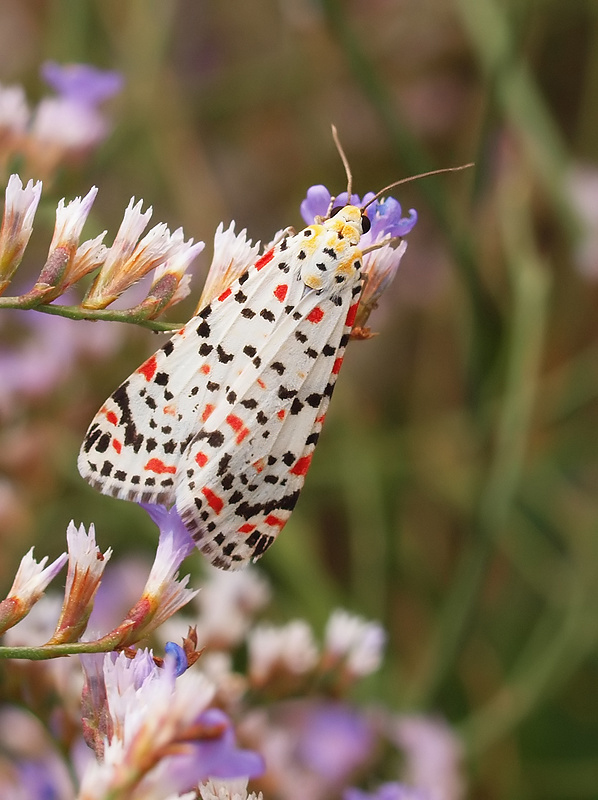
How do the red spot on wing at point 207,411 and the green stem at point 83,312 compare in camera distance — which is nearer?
the green stem at point 83,312

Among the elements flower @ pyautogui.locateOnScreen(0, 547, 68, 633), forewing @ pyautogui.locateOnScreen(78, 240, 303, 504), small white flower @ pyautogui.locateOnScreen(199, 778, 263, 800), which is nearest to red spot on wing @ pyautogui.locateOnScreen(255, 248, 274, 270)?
forewing @ pyautogui.locateOnScreen(78, 240, 303, 504)

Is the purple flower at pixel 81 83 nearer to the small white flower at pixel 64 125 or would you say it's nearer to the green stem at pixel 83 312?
the small white flower at pixel 64 125

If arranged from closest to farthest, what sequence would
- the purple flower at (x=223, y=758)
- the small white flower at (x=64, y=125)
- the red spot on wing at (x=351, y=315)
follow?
the purple flower at (x=223, y=758), the red spot on wing at (x=351, y=315), the small white flower at (x=64, y=125)

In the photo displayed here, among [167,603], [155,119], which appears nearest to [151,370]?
[167,603]

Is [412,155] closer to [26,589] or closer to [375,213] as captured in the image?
[375,213]

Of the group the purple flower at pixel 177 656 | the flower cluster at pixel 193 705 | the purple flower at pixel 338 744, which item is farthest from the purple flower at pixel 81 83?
the purple flower at pixel 338 744

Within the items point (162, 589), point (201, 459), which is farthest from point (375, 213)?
point (162, 589)

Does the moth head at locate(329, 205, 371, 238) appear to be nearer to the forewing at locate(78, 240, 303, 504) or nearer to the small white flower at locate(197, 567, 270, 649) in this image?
the forewing at locate(78, 240, 303, 504)
